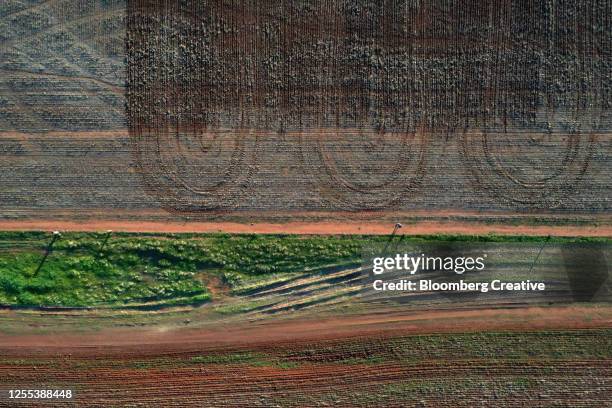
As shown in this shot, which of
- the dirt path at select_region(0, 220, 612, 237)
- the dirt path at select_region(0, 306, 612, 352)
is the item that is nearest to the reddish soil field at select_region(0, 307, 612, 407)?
the dirt path at select_region(0, 306, 612, 352)

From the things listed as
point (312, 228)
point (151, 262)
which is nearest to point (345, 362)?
point (312, 228)

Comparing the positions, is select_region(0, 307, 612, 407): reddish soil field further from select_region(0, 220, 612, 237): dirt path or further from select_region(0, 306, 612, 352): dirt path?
select_region(0, 220, 612, 237): dirt path

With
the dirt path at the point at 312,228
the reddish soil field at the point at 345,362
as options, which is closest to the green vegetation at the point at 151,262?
the dirt path at the point at 312,228

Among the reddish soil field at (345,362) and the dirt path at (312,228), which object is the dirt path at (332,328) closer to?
the reddish soil field at (345,362)

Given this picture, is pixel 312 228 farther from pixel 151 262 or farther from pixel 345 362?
pixel 151 262

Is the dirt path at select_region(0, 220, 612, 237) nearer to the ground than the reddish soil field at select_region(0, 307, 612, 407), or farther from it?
farther from it
